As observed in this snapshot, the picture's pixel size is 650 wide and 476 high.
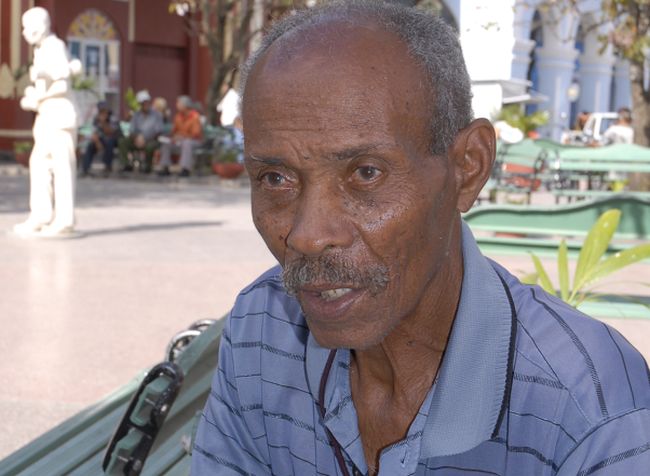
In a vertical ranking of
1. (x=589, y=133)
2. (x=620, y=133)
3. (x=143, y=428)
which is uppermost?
(x=143, y=428)

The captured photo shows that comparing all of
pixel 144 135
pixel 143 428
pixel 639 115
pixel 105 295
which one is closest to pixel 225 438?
pixel 143 428

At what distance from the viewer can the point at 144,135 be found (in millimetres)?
21734

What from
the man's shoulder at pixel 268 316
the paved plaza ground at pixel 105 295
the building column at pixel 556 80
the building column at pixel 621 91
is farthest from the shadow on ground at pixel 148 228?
the building column at pixel 621 91

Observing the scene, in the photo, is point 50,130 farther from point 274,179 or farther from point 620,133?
point 620,133

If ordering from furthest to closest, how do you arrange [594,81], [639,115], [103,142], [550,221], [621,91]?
1. [621,91]
2. [594,81]
3. [103,142]
4. [639,115]
5. [550,221]

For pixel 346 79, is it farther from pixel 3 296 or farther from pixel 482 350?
pixel 3 296

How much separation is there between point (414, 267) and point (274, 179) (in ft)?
0.73

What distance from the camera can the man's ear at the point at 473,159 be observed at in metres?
1.60

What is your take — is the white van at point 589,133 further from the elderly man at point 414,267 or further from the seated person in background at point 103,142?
the elderly man at point 414,267

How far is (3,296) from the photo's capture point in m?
8.06

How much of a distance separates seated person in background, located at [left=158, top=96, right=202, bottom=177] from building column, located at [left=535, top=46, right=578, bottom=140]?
14.8m

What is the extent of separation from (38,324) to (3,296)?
1.04m

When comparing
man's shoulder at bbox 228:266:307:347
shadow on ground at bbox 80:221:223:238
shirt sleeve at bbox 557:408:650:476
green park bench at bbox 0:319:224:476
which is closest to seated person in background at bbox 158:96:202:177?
shadow on ground at bbox 80:221:223:238

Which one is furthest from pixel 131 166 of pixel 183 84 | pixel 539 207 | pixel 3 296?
pixel 539 207
